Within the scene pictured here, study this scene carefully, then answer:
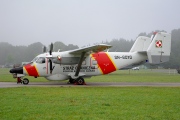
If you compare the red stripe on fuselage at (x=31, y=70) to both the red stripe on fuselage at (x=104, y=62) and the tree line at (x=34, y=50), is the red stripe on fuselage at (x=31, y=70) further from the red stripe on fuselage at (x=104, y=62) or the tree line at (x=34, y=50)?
the tree line at (x=34, y=50)

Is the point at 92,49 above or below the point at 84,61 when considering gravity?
above

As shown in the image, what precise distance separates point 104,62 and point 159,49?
5732 mm

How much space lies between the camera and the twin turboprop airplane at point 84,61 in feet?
76.1

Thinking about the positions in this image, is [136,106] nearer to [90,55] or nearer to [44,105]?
[44,105]

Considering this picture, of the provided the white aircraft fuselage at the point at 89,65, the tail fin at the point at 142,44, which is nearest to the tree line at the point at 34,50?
the tail fin at the point at 142,44

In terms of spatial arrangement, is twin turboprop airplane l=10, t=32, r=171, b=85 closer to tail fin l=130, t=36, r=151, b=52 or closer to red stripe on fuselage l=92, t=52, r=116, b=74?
red stripe on fuselage l=92, t=52, r=116, b=74

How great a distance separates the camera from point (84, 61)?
2444 centimetres

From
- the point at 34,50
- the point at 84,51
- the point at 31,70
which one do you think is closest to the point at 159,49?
the point at 84,51

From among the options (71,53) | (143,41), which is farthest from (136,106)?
(143,41)

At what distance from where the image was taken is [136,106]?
10594mm

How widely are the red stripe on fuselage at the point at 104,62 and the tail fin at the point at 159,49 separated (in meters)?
4.07

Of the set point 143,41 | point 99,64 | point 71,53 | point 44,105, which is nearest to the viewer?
point 44,105

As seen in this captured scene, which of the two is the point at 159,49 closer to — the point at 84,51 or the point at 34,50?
the point at 84,51

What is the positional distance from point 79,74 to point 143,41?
539 inches
